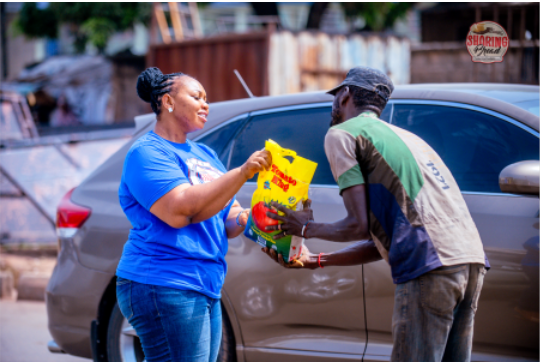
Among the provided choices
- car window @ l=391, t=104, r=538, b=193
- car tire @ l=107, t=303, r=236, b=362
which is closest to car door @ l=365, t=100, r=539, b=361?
car window @ l=391, t=104, r=538, b=193

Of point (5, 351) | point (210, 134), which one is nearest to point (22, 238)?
point (5, 351)

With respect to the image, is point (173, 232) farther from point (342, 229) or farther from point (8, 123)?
point (8, 123)

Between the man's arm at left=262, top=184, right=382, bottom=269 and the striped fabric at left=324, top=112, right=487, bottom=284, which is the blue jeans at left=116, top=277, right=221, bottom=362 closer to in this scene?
the man's arm at left=262, top=184, right=382, bottom=269

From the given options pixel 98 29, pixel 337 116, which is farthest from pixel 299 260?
pixel 98 29

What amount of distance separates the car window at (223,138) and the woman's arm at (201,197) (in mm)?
1239

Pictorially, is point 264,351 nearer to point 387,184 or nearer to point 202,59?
point 387,184

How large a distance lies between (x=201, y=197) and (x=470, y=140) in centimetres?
161

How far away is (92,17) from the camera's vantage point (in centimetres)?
1794

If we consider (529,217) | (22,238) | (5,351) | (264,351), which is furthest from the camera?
(22,238)

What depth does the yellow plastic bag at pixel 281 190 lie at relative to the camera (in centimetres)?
206

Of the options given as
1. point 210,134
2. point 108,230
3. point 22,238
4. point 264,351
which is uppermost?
point 210,134

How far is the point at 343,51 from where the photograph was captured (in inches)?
410

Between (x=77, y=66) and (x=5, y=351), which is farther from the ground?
(x=77, y=66)

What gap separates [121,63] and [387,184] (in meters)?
16.0
